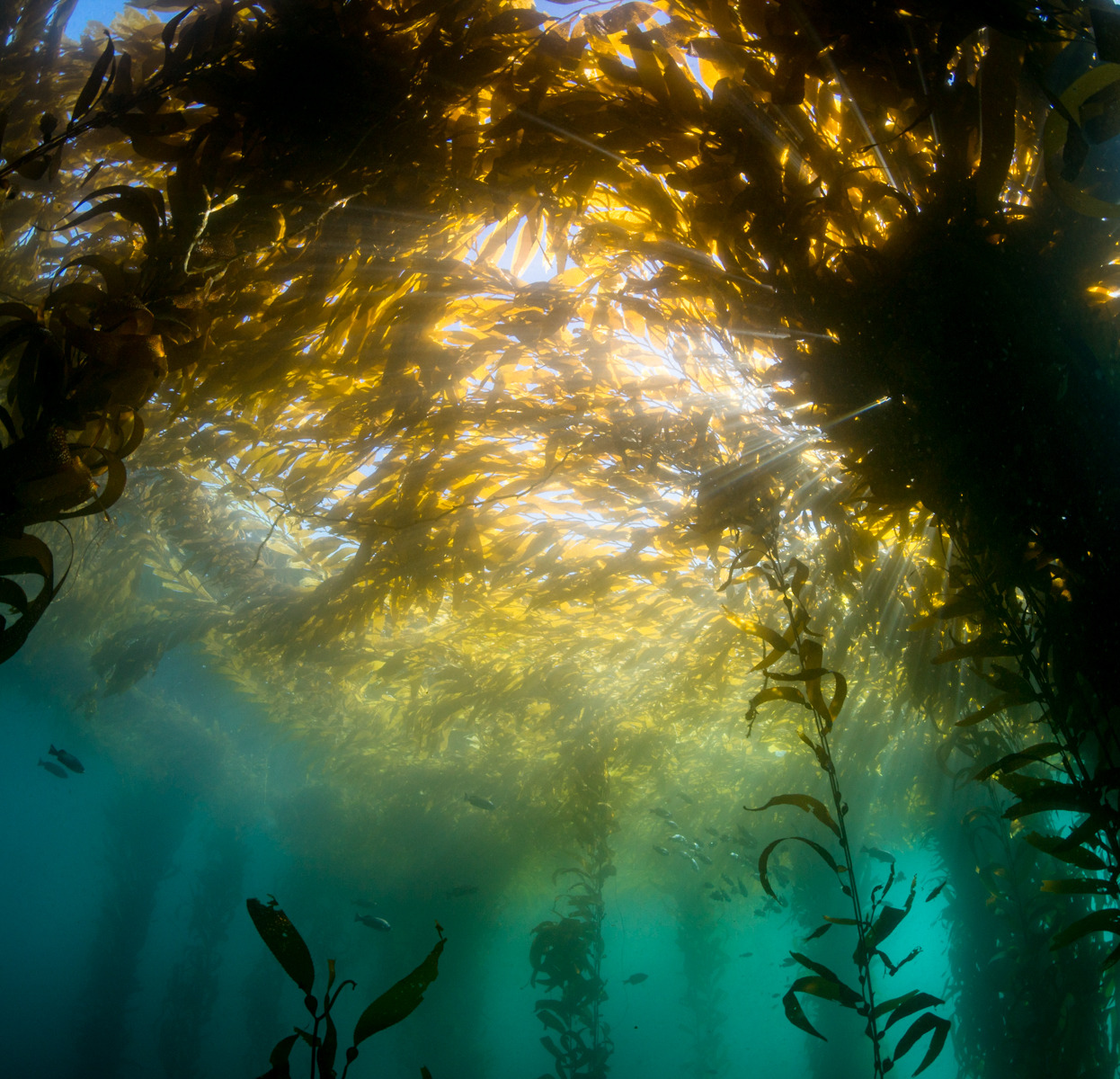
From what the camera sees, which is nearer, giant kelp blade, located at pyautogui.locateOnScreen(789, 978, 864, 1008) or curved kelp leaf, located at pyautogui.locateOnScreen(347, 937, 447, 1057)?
curved kelp leaf, located at pyautogui.locateOnScreen(347, 937, 447, 1057)

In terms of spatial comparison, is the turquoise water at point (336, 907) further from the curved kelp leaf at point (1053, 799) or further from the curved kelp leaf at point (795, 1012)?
the curved kelp leaf at point (1053, 799)

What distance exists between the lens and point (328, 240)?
1664 millimetres

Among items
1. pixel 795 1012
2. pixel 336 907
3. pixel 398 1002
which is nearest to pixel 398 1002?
pixel 398 1002

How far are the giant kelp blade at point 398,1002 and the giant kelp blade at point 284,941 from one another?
14 cm

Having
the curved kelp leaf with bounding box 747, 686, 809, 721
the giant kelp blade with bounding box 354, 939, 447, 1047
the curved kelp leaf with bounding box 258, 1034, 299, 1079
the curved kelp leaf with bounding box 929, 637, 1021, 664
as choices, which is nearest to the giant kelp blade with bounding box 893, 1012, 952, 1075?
the curved kelp leaf with bounding box 747, 686, 809, 721

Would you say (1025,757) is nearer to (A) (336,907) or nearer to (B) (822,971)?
(B) (822,971)

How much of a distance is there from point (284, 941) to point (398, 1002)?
27 cm

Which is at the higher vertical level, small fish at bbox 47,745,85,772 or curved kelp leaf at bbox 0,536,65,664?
curved kelp leaf at bbox 0,536,65,664

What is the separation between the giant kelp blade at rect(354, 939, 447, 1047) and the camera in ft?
3.53

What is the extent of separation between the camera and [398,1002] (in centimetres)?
113

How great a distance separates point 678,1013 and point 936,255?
62828 millimetres

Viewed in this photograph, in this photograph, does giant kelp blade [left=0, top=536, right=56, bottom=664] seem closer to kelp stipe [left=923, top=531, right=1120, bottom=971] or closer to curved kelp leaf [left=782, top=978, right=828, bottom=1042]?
kelp stipe [left=923, top=531, right=1120, bottom=971]

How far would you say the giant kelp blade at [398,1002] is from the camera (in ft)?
3.53

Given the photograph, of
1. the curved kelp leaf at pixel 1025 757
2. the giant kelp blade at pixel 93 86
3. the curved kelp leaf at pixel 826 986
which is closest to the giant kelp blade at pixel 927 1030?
the curved kelp leaf at pixel 826 986
